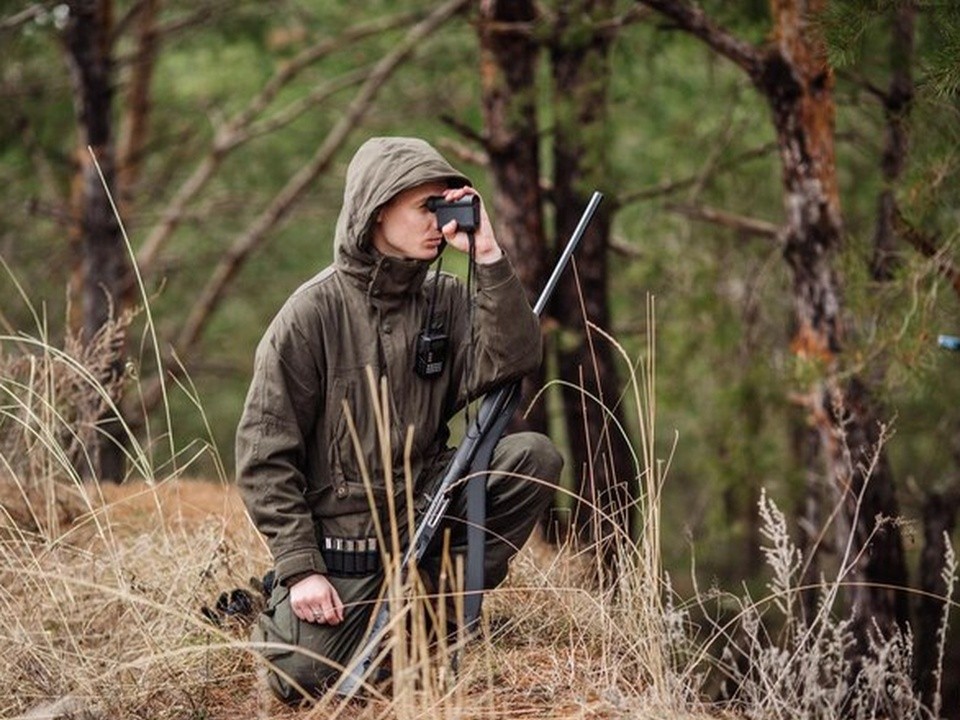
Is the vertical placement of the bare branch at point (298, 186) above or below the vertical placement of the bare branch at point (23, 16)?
below

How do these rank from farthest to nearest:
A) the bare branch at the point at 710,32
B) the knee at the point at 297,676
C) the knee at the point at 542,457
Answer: the bare branch at the point at 710,32 → the knee at the point at 542,457 → the knee at the point at 297,676

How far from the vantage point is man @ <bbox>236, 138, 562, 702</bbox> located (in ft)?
12.0

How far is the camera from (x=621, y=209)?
8.69 meters

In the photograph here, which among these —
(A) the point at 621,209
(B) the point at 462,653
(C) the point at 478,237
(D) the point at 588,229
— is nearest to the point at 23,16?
(D) the point at 588,229

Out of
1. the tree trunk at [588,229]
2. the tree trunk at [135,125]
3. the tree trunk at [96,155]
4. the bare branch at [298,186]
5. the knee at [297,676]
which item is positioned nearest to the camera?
the knee at [297,676]

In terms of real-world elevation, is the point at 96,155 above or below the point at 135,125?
above

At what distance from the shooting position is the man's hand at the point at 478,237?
3641mm

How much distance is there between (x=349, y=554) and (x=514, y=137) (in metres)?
3.70

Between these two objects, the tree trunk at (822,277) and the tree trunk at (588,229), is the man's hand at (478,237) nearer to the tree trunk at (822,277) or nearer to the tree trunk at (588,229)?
the tree trunk at (822,277)

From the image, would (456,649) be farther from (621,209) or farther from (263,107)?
(263,107)

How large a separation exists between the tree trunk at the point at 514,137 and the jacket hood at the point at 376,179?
322cm

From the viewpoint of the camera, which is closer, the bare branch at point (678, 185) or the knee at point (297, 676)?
the knee at point (297, 676)

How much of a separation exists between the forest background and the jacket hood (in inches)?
24.7

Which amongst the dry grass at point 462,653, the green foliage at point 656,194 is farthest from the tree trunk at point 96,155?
the dry grass at point 462,653
